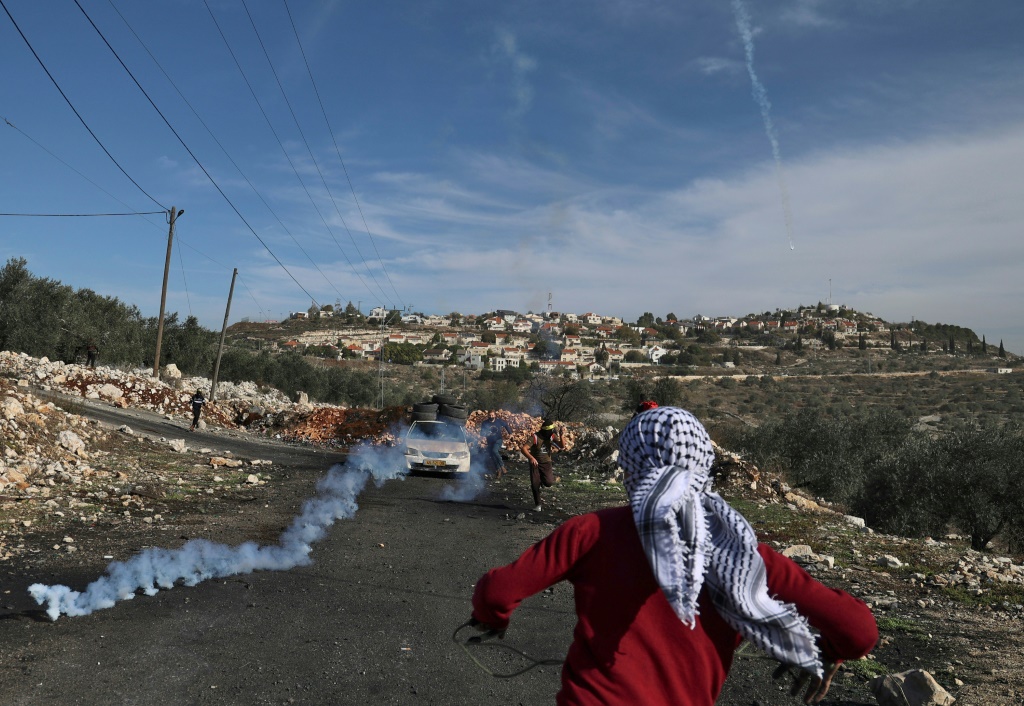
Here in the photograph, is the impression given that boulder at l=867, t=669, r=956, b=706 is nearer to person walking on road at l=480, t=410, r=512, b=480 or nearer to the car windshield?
the car windshield

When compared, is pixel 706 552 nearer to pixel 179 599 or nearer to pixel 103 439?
pixel 179 599

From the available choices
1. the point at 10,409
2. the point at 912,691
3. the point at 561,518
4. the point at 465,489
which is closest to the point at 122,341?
the point at 10,409

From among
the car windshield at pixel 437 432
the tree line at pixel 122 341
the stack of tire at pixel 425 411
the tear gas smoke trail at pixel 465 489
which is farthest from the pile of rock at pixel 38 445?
the tree line at pixel 122 341

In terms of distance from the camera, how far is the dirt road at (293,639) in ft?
16.5

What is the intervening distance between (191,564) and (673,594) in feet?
23.8

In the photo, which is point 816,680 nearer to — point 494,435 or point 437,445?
point 437,445

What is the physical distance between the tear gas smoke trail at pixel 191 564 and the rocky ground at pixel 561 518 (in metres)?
0.56

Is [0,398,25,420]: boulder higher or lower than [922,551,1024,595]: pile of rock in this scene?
higher

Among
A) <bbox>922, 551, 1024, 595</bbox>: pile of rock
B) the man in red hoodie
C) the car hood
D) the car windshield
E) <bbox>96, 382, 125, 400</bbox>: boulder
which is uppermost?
the man in red hoodie

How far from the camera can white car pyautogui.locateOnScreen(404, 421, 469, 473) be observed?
17938 mm

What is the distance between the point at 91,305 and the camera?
49.9m

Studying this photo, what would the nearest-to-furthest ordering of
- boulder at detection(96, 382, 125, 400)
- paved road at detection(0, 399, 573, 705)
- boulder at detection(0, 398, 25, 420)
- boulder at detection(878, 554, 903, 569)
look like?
1. paved road at detection(0, 399, 573, 705)
2. boulder at detection(878, 554, 903, 569)
3. boulder at detection(0, 398, 25, 420)
4. boulder at detection(96, 382, 125, 400)

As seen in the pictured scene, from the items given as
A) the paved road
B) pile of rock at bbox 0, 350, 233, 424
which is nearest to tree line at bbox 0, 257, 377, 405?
pile of rock at bbox 0, 350, 233, 424

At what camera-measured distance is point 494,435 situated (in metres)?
30.1
